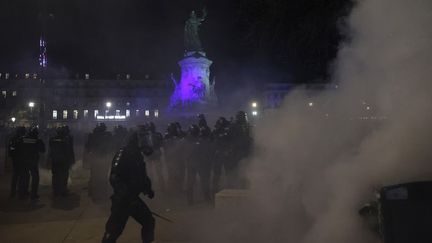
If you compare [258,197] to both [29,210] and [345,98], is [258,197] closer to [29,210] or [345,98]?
[345,98]

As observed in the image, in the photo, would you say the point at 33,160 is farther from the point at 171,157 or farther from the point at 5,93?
the point at 5,93

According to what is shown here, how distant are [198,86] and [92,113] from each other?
5544 centimetres

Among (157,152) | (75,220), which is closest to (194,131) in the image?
(157,152)

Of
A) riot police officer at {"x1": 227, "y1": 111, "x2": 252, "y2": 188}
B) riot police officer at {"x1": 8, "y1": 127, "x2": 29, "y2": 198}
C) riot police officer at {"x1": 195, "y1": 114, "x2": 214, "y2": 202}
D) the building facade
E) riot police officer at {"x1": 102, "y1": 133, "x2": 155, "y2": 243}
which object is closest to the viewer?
riot police officer at {"x1": 102, "y1": 133, "x2": 155, "y2": 243}

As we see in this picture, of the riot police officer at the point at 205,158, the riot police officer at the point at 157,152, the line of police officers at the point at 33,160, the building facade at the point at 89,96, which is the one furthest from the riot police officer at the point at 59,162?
the building facade at the point at 89,96

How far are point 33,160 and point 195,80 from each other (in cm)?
2552

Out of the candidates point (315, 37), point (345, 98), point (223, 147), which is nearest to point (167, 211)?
point (223, 147)

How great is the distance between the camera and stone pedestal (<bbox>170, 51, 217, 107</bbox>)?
112ft

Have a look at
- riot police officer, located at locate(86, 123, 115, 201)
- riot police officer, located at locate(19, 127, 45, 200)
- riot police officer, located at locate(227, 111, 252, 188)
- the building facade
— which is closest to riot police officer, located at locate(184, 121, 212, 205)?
riot police officer, located at locate(227, 111, 252, 188)

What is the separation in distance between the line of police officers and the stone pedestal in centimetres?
2441

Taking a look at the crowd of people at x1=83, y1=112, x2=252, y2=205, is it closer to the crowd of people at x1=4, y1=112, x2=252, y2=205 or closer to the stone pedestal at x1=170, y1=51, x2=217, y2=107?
the crowd of people at x1=4, y1=112, x2=252, y2=205

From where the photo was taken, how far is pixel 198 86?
113 ft

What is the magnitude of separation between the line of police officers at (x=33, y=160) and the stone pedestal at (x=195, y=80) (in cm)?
2441

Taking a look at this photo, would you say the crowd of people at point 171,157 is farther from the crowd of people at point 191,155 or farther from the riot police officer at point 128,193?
the riot police officer at point 128,193
